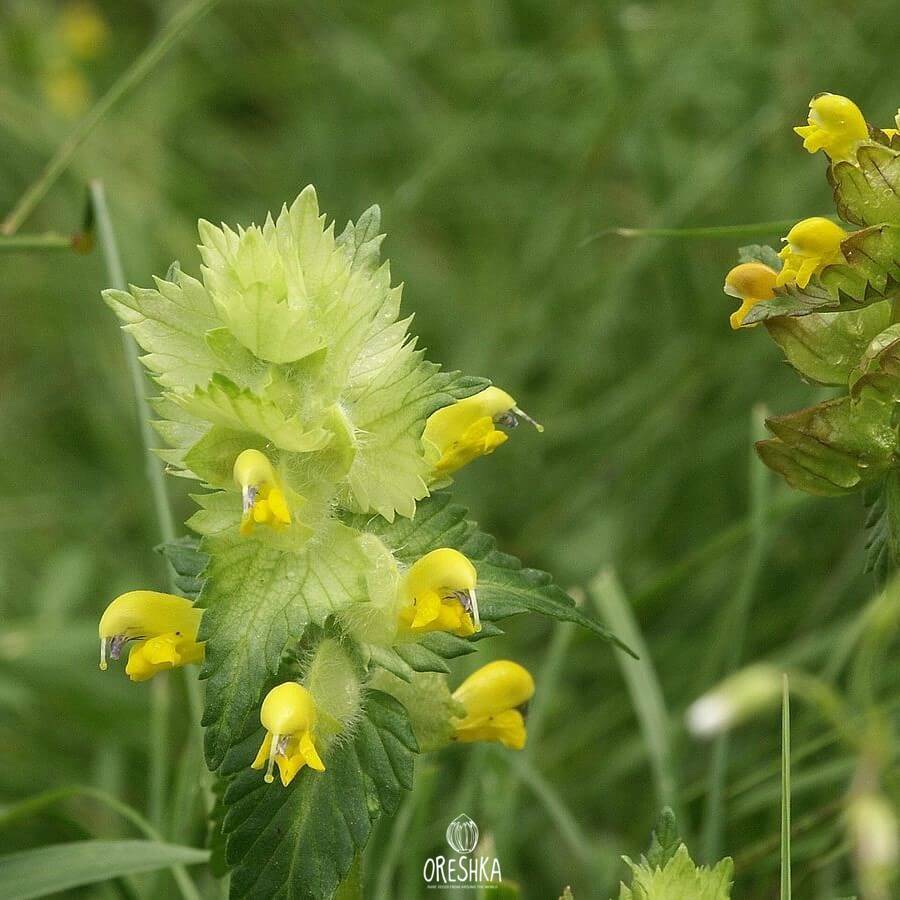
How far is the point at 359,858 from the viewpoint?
0.72m

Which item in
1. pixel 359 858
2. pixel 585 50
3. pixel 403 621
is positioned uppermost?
pixel 585 50

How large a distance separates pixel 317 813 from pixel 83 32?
2229 mm

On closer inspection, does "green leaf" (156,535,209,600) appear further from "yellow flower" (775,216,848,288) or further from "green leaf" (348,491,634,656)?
"yellow flower" (775,216,848,288)

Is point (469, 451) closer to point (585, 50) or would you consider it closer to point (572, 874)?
point (572, 874)

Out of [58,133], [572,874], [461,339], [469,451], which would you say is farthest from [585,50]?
[469,451]

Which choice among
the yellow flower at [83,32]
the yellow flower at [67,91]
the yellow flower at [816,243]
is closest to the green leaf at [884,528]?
the yellow flower at [816,243]

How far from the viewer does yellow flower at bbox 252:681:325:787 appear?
0.62 metres

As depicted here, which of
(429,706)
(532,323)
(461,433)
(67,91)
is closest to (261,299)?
(461,433)

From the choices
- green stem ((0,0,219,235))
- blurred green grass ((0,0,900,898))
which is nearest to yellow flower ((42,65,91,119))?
blurred green grass ((0,0,900,898))

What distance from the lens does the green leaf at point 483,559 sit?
676 mm

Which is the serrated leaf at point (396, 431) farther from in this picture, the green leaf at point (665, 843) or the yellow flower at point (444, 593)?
the green leaf at point (665, 843)

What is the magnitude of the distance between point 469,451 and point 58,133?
1.72 m

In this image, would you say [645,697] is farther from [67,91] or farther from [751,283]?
[67,91]

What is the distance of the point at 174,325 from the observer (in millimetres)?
694
